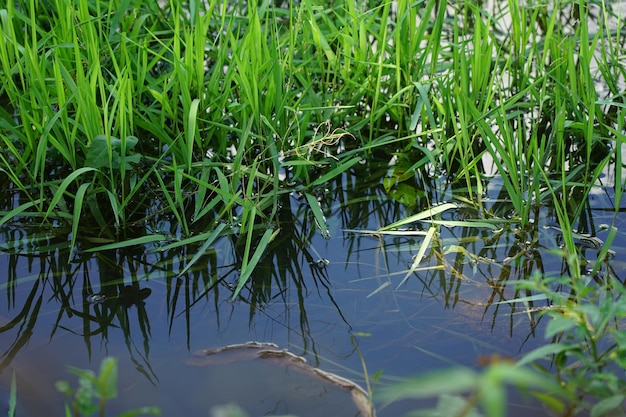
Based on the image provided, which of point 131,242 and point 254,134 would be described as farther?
point 254,134

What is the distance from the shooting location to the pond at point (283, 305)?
1.52 metres

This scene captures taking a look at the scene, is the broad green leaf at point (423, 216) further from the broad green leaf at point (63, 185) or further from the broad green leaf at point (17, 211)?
the broad green leaf at point (17, 211)

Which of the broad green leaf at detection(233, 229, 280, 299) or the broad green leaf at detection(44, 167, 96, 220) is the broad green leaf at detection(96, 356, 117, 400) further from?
the broad green leaf at detection(44, 167, 96, 220)

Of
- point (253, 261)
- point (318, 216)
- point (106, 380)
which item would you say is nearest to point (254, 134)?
point (318, 216)

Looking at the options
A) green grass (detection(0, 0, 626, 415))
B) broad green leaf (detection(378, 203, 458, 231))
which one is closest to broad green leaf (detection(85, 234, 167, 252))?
green grass (detection(0, 0, 626, 415))

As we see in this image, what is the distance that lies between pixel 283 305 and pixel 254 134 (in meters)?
0.55

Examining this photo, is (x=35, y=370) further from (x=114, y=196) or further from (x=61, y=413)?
(x=114, y=196)

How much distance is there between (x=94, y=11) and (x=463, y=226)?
1.52 m

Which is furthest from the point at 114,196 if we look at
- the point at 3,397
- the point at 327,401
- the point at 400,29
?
the point at 400,29

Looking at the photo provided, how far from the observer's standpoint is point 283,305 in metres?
1.74

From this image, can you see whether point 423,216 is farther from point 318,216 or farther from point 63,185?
point 63,185

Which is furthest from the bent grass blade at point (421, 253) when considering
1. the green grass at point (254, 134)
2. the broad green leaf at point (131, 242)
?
the broad green leaf at point (131, 242)

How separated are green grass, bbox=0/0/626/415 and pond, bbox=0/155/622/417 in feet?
0.14

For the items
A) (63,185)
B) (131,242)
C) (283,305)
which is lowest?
(283,305)
